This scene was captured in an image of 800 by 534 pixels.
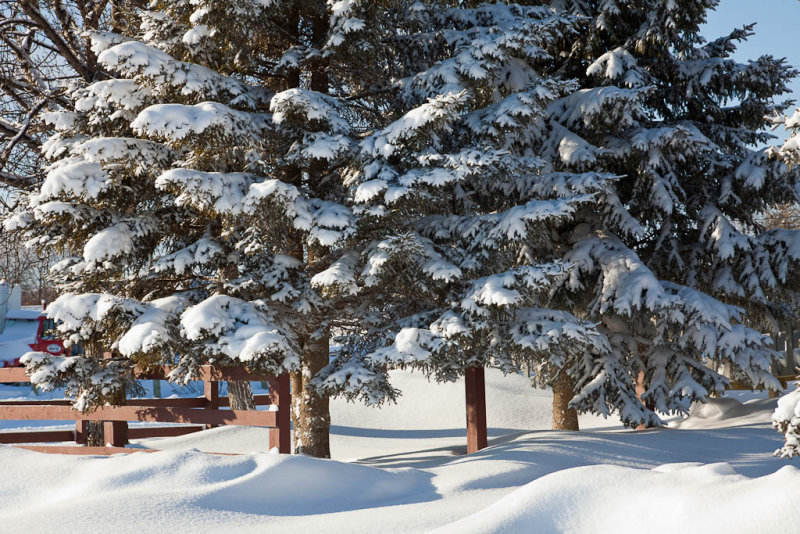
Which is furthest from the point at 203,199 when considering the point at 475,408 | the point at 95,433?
the point at 95,433

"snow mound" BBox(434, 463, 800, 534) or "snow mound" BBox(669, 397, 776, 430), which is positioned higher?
Answer: "snow mound" BBox(434, 463, 800, 534)

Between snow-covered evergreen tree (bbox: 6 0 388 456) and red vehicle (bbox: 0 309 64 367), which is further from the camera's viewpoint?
red vehicle (bbox: 0 309 64 367)

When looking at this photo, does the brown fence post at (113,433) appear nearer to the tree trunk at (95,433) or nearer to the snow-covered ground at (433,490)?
the tree trunk at (95,433)

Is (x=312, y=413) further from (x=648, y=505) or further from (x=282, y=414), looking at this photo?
(x=648, y=505)

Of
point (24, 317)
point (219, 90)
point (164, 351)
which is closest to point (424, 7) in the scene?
point (219, 90)

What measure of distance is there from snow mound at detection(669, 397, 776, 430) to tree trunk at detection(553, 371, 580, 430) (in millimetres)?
2074

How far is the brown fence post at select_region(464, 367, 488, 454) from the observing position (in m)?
9.22

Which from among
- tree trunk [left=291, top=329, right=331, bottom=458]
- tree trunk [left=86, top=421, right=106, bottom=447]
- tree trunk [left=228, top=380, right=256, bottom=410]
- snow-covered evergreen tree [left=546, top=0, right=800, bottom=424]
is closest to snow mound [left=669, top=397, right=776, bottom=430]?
snow-covered evergreen tree [left=546, top=0, right=800, bottom=424]

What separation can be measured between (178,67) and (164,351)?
3.50 m

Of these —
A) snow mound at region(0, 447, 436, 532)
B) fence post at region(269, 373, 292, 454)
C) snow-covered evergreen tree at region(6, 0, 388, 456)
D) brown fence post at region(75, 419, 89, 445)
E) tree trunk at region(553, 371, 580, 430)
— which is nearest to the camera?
snow mound at region(0, 447, 436, 532)

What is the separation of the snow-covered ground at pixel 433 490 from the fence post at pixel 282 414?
1686mm

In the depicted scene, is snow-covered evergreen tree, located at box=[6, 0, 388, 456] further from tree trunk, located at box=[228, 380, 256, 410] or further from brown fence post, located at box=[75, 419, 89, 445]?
tree trunk, located at box=[228, 380, 256, 410]

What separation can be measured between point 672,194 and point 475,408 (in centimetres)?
479

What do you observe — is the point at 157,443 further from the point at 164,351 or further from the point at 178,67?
the point at 178,67
